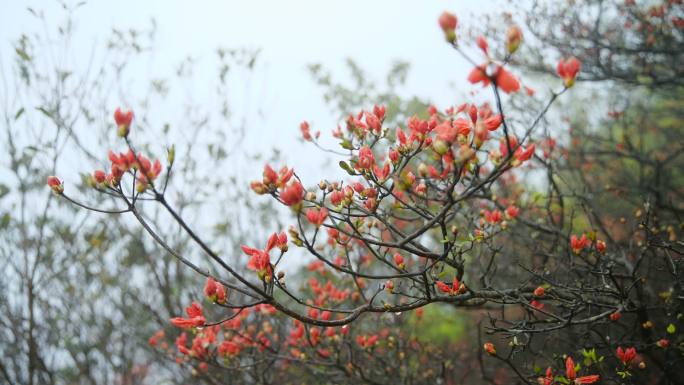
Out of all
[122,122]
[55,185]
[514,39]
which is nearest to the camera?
[514,39]

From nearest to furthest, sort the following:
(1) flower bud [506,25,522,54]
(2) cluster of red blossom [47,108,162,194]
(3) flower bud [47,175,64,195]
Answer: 1. (1) flower bud [506,25,522,54]
2. (2) cluster of red blossom [47,108,162,194]
3. (3) flower bud [47,175,64,195]

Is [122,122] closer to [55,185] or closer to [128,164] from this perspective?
[128,164]

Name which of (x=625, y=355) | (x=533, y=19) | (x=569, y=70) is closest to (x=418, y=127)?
(x=569, y=70)

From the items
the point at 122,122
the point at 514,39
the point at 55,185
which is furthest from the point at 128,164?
the point at 514,39

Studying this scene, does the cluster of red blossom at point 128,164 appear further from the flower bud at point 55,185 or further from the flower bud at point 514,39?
the flower bud at point 514,39

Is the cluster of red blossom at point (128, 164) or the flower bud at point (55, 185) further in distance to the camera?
the flower bud at point (55, 185)

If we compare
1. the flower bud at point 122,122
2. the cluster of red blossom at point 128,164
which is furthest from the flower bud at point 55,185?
the flower bud at point 122,122

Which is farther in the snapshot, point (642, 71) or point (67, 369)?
point (67, 369)

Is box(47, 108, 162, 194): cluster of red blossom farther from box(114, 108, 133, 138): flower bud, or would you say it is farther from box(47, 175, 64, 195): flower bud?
box(47, 175, 64, 195): flower bud

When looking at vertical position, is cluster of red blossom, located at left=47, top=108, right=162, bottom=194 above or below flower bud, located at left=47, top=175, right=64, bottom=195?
below

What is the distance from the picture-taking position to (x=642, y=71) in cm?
484

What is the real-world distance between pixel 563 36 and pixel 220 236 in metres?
4.84

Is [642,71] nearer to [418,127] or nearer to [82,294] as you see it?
[418,127]

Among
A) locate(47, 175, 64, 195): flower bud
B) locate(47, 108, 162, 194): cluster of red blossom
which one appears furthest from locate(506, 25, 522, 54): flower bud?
locate(47, 175, 64, 195): flower bud
